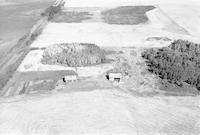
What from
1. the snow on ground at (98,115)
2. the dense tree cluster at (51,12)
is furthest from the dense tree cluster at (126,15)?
the snow on ground at (98,115)

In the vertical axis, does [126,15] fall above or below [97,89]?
above

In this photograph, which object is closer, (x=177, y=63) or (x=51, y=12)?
(x=177, y=63)

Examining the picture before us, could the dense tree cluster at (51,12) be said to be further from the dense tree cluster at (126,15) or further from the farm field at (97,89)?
the dense tree cluster at (126,15)

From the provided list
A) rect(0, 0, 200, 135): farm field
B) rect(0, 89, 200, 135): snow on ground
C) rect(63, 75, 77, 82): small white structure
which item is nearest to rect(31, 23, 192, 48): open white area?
rect(0, 0, 200, 135): farm field

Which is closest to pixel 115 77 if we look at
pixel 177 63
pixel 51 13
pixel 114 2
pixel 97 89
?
pixel 97 89

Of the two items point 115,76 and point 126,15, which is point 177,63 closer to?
point 115,76

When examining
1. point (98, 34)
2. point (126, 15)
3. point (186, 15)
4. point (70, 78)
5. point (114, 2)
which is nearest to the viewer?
point (70, 78)

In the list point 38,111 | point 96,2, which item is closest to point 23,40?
point 38,111
